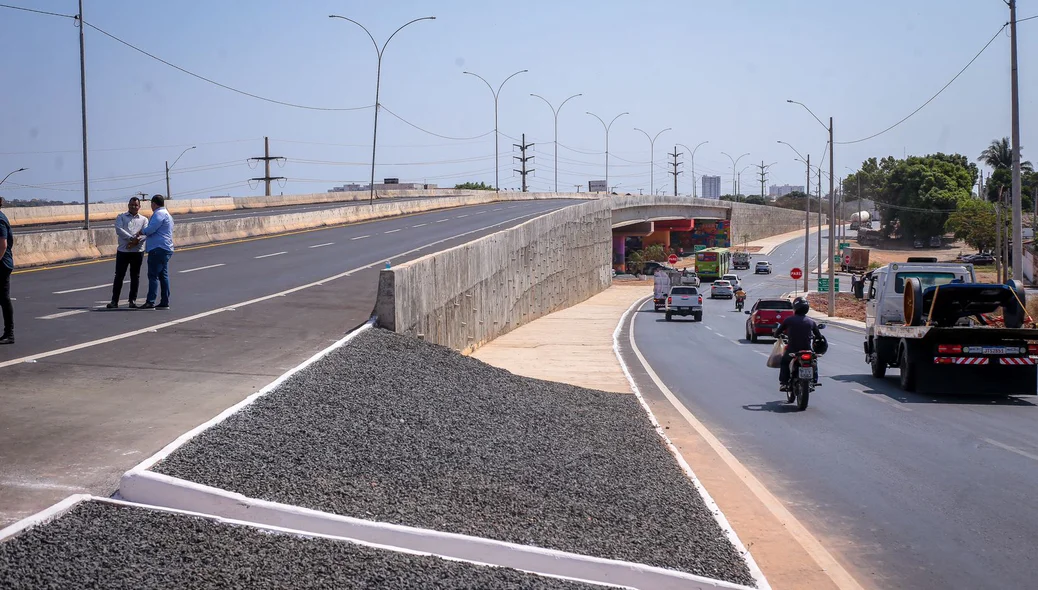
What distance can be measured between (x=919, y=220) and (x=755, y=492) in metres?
132

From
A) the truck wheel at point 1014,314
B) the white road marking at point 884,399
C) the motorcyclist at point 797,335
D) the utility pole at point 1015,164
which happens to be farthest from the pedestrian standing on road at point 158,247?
the utility pole at point 1015,164

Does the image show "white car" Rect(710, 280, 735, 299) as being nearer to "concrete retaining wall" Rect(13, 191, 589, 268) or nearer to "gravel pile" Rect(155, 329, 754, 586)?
"concrete retaining wall" Rect(13, 191, 589, 268)

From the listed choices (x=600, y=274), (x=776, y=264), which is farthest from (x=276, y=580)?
(x=776, y=264)

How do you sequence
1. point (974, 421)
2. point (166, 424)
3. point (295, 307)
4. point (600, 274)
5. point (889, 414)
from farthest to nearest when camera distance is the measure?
point (600, 274), point (295, 307), point (889, 414), point (974, 421), point (166, 424)

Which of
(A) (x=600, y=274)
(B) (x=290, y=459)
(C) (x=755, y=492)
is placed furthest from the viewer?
(A) (x=600, y=274)

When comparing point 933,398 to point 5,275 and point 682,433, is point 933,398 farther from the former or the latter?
point 5,275

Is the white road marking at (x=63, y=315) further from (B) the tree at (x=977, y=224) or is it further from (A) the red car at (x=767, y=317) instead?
(B) the tree at (x=977, y=224)

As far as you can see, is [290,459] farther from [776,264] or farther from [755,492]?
[776,264]

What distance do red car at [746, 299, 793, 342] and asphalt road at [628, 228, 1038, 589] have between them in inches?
456

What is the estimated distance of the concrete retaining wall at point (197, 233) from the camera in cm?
2384

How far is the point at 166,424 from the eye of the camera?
8133 millimetres

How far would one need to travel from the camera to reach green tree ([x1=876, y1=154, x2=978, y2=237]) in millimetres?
129250

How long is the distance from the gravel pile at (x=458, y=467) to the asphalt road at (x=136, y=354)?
667 millimetres

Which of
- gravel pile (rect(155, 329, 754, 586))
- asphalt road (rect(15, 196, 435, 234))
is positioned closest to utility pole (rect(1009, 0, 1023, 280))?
gravel pile (rect(155, 329, 754, 586))
